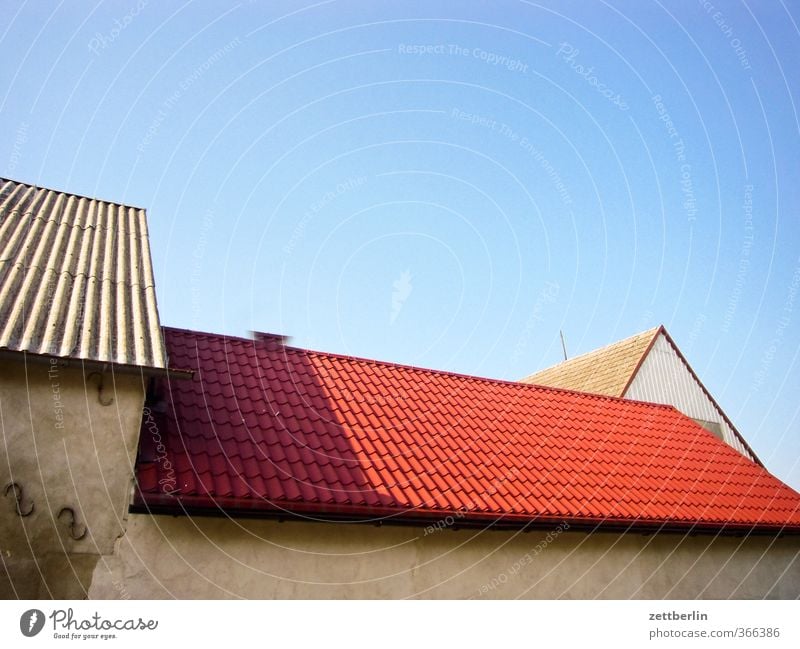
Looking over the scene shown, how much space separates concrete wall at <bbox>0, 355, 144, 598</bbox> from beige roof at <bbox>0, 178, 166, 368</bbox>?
12.1 inches

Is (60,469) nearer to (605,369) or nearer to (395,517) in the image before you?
(395,517)

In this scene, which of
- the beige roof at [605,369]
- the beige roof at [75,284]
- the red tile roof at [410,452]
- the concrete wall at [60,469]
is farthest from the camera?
the beige roof at [605,369]

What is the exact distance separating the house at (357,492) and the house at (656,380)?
4287 millimetres

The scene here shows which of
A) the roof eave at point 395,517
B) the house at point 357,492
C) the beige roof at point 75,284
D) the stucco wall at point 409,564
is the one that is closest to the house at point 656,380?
the house at point 357,492

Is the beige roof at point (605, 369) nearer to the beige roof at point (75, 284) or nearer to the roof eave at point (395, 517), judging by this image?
the roof eave at point (395, 517)

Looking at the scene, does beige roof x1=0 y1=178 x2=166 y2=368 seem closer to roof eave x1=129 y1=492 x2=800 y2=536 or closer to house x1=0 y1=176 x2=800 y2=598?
house x1=0 y1=176 x2=800 y2=598

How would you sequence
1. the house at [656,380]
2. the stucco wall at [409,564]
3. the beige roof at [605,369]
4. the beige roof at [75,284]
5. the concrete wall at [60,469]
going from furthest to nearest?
the beige roof at [605,369], the house at [656,380], the stucco wall at [409,564], the beige roof at [75,284], the concrete wall at [60,469]

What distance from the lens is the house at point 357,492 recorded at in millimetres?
5676

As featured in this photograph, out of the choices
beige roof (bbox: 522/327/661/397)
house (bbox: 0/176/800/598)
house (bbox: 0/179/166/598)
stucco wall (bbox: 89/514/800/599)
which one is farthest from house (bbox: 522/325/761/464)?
house (bbox: 0/179/166/598)

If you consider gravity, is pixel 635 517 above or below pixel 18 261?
below
